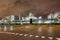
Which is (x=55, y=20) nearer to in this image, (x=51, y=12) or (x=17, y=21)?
(x=51, y=12)

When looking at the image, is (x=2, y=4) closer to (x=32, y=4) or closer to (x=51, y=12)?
(x=32, y=4)

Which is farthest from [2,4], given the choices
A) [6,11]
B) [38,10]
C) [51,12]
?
[51,12]

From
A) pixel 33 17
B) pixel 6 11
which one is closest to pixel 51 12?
pixel 33 17

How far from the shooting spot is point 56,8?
10539 millimetres

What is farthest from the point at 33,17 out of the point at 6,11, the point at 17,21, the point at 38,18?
the point at 6,11

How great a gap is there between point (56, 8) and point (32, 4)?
1.50 m

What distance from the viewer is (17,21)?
36.0 ft

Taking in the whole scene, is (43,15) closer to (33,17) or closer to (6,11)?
(33,17)

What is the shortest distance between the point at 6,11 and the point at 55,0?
9.99 ft

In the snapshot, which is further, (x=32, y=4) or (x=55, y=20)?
(x=32, y=4)

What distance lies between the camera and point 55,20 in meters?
10.3

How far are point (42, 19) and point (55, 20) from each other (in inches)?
30.5

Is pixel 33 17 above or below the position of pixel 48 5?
below

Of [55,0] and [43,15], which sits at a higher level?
[55,0]
